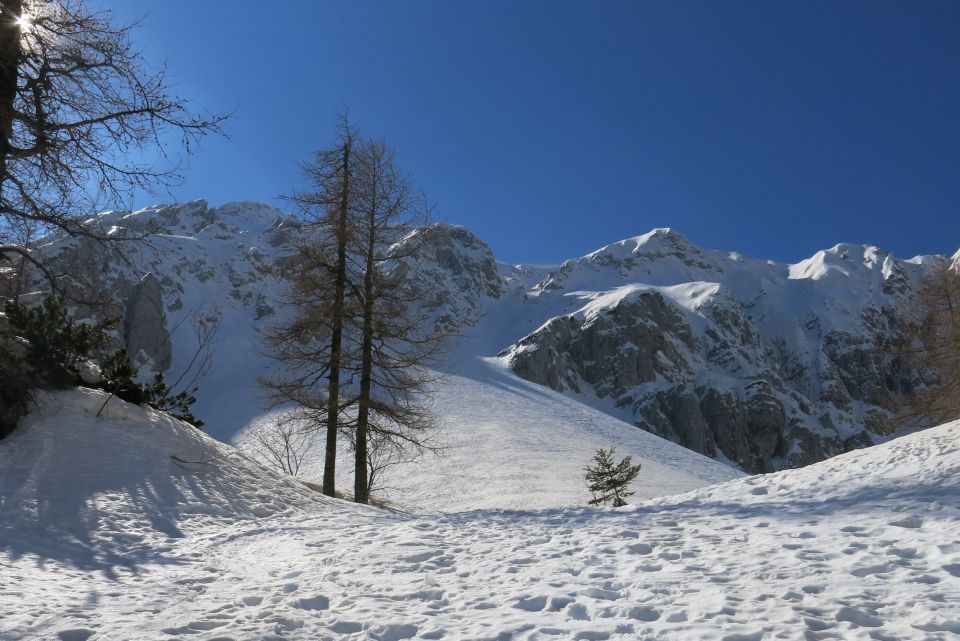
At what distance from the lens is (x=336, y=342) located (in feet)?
43.2

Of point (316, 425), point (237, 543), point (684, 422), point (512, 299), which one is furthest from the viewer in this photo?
point (512, 299)

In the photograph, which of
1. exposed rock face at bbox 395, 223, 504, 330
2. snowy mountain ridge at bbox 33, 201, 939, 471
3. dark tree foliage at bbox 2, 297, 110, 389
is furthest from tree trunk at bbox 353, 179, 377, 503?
exposed rock face at bbox 395, 223, 504, 330

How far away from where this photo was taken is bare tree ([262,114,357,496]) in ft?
42.7

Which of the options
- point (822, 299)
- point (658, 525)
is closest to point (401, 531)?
point (658, 525)

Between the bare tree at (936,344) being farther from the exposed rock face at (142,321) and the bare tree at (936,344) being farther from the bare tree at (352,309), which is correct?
the exposed rock face at (142,321)

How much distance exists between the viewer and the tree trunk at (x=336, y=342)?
1276 centimetres

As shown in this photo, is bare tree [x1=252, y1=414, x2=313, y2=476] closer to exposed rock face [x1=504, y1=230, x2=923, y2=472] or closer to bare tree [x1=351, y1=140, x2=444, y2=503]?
bare tree [x1=351, y1=140, x2=444, y2=503]

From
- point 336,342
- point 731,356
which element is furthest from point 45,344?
point 731,356

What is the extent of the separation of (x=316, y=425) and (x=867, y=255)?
214 meters

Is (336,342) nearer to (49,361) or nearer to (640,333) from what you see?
(49,361)

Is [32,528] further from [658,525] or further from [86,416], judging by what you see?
[658,525]

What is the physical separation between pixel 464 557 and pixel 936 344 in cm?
1569

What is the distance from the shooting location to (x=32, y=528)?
20.8ft

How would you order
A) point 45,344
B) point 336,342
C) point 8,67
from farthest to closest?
point 336,342 → point 45,344 → point 8,67
